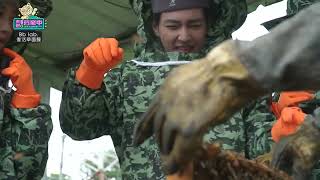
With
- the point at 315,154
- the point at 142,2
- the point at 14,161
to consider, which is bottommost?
the point at 14,161

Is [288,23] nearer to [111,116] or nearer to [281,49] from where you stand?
[281,49]

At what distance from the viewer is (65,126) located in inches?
102

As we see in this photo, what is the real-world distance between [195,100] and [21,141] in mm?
1615

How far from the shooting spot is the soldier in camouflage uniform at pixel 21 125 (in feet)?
8.59

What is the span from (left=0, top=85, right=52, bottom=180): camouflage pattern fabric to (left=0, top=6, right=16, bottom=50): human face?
0.24m

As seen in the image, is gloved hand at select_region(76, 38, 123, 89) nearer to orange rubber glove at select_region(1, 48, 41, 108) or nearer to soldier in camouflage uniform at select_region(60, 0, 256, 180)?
soldier in camouflage uniform at select_region(60, 0, 256, 180)

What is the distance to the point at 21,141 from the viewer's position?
8.66 ft

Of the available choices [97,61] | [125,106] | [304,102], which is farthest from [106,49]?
[304,102]

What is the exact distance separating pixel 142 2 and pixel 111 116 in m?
0.51

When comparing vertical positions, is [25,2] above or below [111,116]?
above

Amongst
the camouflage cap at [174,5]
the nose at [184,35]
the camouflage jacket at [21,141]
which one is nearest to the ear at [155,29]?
the camouflage cap at [174,5]

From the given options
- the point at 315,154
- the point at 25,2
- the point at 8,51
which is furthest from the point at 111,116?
the point at 315,154

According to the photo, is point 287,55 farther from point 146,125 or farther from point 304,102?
point 304,102

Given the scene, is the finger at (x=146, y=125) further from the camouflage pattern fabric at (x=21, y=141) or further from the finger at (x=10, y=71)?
the finger at (x=10, y=71)
